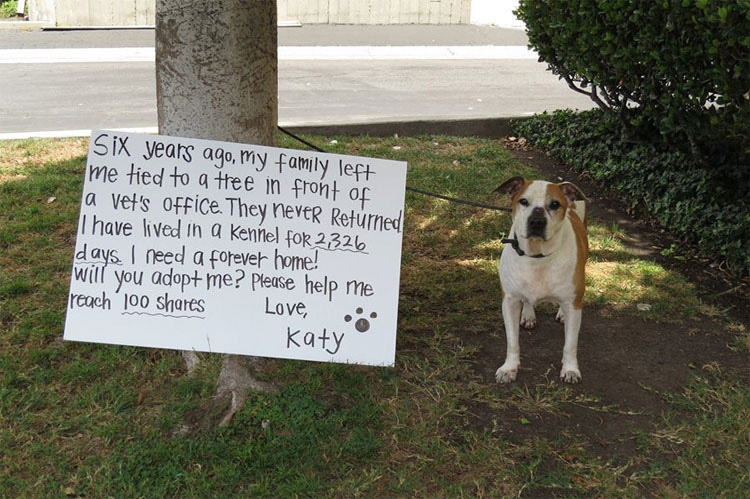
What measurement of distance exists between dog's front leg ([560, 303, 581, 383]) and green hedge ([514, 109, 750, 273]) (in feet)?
6.48

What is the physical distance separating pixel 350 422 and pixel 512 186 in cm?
145

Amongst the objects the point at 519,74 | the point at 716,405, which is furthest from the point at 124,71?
the point at 716,405

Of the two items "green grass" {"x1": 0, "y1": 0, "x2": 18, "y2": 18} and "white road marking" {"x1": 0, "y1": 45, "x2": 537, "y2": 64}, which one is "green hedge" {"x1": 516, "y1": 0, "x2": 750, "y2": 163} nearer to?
"white road marking" {"x1": 0, "y1": 45, "x2": 537, "y2": 64}

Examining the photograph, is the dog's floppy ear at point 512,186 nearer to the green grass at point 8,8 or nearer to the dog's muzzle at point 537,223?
the dog's muzzle at point 537,223

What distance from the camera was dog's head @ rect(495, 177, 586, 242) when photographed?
12.2 feet

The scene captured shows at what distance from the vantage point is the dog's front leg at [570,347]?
13.1ft

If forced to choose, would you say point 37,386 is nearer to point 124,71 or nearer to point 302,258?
point 302,258

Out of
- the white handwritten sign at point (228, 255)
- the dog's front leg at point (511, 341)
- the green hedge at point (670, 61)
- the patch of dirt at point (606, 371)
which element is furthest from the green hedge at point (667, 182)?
the white handwritten sign at point (228, 255)

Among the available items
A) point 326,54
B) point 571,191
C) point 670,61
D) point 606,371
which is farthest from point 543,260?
point 326,54

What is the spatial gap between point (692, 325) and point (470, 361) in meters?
1.53

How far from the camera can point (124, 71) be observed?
12.1 metres

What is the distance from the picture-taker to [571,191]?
3979 millimetres

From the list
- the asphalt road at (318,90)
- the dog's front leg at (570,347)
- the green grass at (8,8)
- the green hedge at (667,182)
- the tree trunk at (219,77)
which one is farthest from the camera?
the green grass at (8,8)

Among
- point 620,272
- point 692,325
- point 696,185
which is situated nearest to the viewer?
point 692,325
